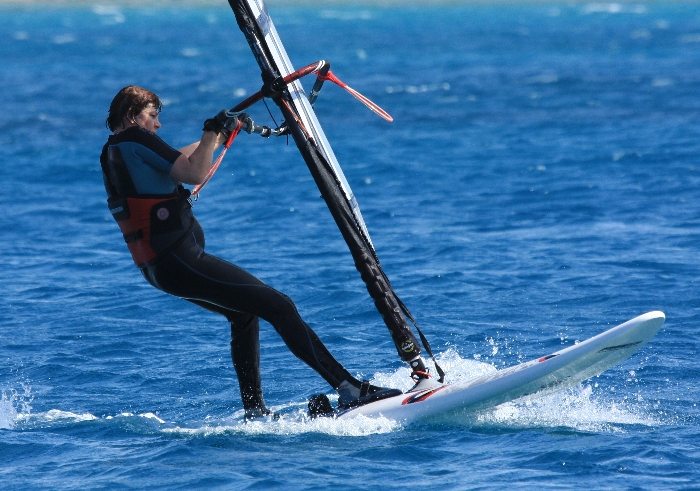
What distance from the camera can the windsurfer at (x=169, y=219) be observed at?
712 cm

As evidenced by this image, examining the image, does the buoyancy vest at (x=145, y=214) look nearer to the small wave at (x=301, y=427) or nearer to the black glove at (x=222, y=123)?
the black glove at (x=222, y=123)

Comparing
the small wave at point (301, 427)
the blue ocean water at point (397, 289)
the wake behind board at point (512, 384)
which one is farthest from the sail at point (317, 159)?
the blue ocean water at point (397, 289)

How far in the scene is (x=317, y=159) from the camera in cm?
773

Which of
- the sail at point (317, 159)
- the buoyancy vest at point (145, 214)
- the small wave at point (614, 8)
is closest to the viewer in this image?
the buoyancy vest at point (145, 214)

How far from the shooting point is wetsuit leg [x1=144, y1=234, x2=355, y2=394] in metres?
7.32

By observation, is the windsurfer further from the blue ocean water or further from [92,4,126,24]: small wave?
[92,4,126,24]: small wave

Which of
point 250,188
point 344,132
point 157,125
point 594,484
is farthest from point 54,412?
point 344,132

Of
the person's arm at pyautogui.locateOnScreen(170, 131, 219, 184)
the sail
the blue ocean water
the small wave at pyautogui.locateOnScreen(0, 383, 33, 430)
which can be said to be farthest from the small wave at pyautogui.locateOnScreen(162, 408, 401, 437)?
the person's arm at pyautogui.locateOnScreen(170, 131, 219, 184)

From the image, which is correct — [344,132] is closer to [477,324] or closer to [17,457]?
[477,324]

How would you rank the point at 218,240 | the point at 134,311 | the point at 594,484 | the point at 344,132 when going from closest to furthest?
the point at 594,484 < the point at 134,311 < the point at 218,240 < the point at 344,132

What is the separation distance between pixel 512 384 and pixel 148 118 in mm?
2718

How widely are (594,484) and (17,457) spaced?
339 centimetres

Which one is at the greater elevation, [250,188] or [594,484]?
[250,188]

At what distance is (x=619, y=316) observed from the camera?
34.6 feet
